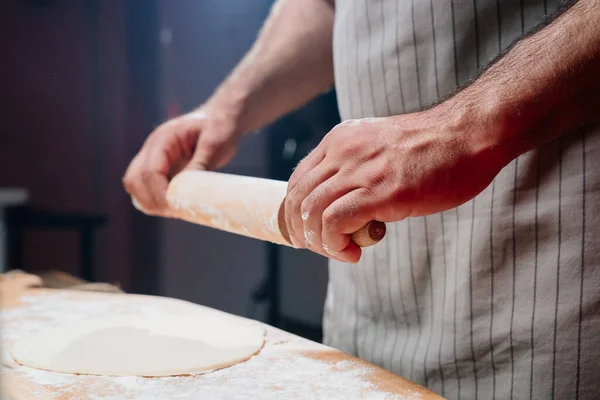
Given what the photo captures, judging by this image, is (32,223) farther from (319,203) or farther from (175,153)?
(319,203)

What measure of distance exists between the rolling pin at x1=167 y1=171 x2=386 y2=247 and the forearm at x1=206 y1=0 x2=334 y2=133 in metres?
0.22

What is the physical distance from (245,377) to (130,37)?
10.1 feet

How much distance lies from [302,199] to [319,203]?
0.03m

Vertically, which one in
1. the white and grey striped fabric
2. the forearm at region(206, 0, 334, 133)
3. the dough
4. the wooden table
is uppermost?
the forearm at region(206, 0, 334, 133)

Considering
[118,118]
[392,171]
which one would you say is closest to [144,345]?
[392,171]

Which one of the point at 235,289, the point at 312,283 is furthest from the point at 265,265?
the point at 312,283

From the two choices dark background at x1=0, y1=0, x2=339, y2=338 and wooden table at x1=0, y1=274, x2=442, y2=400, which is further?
dark background at x1=0, y1=0, x2=339, y2=338

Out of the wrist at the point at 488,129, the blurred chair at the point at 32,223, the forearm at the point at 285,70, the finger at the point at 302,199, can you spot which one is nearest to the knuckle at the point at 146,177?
the forearm at the point at 285,70

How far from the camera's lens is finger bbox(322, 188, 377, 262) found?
599 mm

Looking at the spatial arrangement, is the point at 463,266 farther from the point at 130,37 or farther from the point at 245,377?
the point at 130,37

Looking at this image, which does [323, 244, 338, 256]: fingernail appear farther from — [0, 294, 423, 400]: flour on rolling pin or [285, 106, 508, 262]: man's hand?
[0, 294, 423, 400]: flour on rolling pin

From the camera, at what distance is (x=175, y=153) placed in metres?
1.12

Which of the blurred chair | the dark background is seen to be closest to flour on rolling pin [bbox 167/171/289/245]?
the blurred chair

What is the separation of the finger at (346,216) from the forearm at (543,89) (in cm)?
12
